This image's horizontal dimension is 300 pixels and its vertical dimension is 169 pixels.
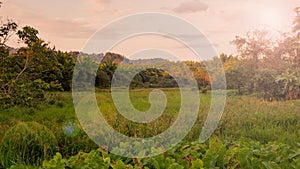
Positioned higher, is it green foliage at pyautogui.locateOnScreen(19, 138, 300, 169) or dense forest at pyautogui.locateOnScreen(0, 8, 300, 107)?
dense forest at pyautogui.locateOnScreen(0, 8, 300, 107)

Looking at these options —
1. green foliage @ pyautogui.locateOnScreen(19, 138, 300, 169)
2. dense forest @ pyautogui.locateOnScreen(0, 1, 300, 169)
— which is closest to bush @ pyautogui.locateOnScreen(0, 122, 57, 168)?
dense forest @ pyautogui.locateOnScreen(0, 1, 300, 169)

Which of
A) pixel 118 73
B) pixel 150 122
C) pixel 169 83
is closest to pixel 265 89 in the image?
pixel 169 83

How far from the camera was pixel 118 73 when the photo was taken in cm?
821

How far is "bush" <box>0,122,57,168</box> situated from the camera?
4102mm

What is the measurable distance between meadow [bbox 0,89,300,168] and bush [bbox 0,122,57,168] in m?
0.08

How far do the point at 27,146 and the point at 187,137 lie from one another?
2052mm

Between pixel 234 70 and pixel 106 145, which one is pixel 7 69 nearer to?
pixel 106 145

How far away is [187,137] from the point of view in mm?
5105

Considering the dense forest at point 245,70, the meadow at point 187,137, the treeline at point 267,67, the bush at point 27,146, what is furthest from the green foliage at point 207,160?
the treeline at point 267,67

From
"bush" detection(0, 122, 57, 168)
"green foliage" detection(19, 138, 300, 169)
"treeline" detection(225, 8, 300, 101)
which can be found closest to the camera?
"green foliage" detection(19, 138, 300, 169)

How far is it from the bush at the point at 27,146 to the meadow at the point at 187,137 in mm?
76

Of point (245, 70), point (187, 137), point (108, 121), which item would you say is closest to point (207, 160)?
point (187, 137)

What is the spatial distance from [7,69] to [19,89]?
525 millimetres

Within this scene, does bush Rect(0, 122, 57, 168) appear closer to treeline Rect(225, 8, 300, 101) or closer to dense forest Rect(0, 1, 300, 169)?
dense forest Rect(0, 1, 300, 169)
